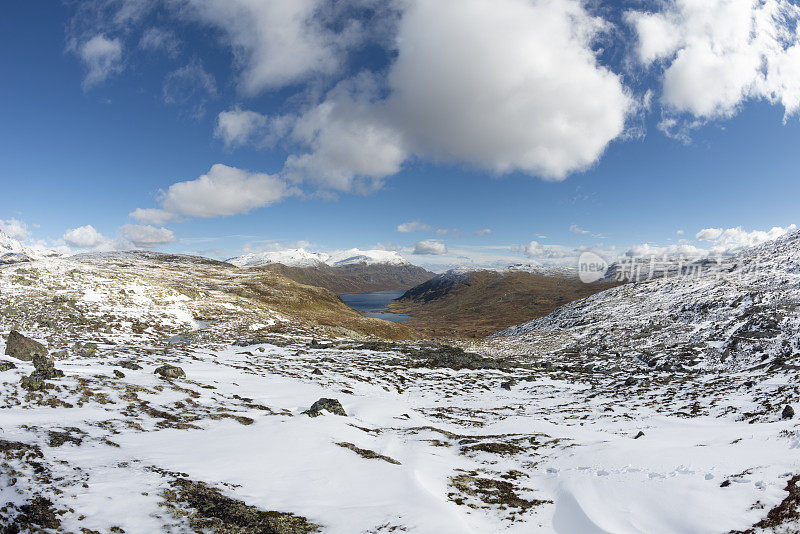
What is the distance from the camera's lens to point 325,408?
15219 millimetres

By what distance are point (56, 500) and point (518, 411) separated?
2082 centimetres

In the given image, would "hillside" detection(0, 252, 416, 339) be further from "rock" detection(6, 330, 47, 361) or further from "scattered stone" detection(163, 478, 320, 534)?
"scattered stone" detection(163, 478, 320, 534)

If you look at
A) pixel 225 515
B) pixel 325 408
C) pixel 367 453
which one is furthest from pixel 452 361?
pixel 225 515

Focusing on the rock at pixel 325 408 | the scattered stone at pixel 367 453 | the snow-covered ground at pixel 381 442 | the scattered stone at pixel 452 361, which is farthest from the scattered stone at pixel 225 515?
the scattered stone at pixel 452 361

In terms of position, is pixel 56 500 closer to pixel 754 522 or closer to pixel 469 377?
pixel 754 522

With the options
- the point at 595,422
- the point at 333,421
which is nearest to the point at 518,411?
the point at 595,422

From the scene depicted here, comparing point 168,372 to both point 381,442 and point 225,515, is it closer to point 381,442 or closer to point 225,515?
point 381,442

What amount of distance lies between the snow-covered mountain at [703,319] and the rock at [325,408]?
118ft

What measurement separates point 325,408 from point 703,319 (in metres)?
56.5

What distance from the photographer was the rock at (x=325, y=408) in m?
14.5

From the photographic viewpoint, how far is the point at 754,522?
670 cm

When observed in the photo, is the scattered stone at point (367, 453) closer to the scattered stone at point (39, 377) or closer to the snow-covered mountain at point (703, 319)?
the scattered stone at point (39, 377)

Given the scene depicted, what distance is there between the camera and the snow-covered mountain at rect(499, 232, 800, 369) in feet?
116

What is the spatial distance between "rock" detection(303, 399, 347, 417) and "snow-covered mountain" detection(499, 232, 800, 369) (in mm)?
35894
